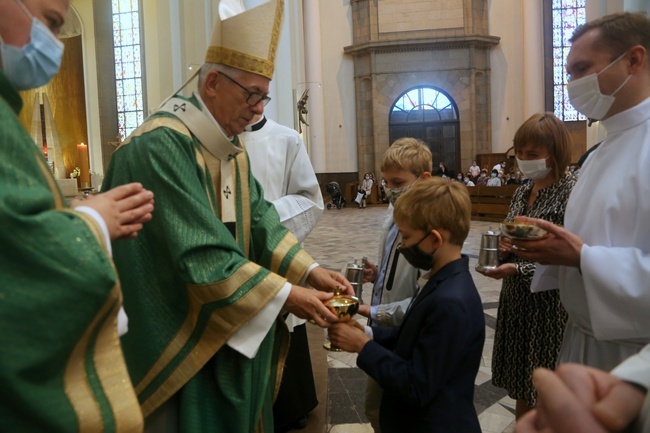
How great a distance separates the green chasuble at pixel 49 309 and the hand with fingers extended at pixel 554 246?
1.29m

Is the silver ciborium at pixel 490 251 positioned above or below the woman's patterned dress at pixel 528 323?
above

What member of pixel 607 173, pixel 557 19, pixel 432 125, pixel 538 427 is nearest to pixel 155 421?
pixel 538 427

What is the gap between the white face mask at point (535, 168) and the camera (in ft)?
8.70

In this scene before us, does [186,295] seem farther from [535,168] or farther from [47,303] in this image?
[535,168]

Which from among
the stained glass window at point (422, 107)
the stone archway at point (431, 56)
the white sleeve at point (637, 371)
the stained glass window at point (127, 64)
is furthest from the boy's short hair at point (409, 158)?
the stained glass window at point (422, 107)

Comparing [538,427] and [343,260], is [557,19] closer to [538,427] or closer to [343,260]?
[343,260]

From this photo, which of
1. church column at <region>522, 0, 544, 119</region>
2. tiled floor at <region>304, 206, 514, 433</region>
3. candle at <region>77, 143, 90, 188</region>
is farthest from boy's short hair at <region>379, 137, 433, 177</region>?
church column at <region>522, 0, 544, 119</region>

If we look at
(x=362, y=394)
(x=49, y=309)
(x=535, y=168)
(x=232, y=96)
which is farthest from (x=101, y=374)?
(x=362, y=394)

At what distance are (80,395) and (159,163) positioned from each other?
88 centimetres

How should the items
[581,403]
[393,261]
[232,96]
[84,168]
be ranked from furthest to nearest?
[84,168]
[393,261]
[232,96]
[581,403]

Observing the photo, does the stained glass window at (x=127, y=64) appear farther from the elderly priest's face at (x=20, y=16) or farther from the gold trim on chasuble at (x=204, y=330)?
the elderly priest's face at (x=20, y=16)

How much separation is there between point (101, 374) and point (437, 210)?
1085 millimetres

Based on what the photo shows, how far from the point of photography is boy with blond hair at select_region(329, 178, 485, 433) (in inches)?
65.1

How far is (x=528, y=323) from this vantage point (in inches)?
103
